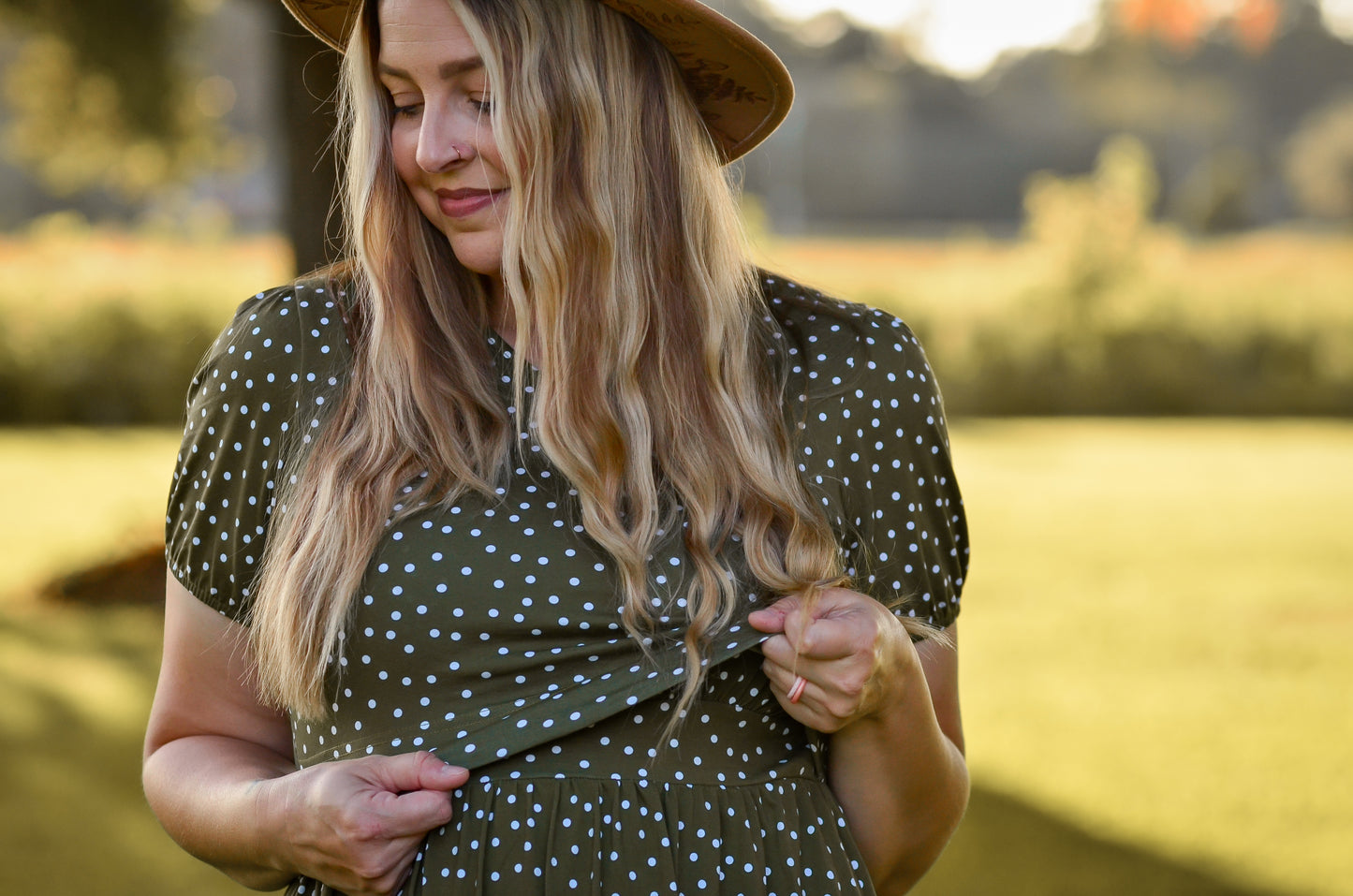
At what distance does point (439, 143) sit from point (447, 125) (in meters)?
0.03

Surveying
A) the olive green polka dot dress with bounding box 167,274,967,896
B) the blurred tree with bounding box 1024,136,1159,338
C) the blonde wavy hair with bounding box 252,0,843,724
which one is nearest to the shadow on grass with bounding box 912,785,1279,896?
the olive green polka dot dress with bounding box 167,274,967,896

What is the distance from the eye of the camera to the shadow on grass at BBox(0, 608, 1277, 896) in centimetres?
434

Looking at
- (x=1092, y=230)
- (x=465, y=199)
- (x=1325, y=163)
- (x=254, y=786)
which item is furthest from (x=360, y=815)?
(x=1325, y=163)

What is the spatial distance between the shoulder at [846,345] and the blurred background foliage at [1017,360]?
0.75 feet

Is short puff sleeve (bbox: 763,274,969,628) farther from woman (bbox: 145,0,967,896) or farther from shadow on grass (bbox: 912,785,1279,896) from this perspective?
shadow on grass (bbox: 912,785,1279,896)

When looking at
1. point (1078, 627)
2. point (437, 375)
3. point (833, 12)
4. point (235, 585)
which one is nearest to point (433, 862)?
point (235, 585)

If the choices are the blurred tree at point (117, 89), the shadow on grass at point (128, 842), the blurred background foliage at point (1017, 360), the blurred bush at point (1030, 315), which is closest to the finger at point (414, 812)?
A: the blurred background foliage at point (1017, 360)

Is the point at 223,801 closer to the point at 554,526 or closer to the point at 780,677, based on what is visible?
the point at 554,526

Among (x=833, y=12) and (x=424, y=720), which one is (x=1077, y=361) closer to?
(x=833, y=12)

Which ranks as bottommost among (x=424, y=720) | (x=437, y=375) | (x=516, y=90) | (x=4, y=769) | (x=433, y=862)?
(x=4, y=769)

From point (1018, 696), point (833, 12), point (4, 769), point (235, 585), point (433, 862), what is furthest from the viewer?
point (833, 12)

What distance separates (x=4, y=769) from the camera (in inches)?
205

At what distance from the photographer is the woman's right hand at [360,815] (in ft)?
4.59

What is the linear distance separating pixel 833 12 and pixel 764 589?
21521 millimetres
